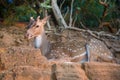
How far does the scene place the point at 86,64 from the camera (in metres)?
4.04

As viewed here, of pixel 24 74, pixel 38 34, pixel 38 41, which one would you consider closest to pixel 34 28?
pixel 38 34

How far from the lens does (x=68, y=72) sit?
3.90 metres

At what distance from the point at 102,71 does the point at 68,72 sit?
0.45m

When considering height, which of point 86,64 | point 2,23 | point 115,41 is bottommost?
point 115,41

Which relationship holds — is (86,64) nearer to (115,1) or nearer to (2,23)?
(2,23)

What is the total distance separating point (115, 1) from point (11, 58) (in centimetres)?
817

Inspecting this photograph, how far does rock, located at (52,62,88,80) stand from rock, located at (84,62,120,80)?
0.09m

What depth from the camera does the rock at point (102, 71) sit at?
12.9 feet

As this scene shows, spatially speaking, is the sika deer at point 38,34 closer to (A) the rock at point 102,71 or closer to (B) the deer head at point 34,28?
(B) the deer head at point 34,28

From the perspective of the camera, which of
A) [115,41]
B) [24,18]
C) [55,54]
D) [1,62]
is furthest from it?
[24,18]

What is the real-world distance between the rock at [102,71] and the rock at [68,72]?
0.09 metres

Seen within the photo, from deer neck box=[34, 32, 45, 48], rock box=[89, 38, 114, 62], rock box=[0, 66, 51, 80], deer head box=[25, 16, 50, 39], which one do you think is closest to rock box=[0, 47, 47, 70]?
rock box=[0, 66, 51, 80]

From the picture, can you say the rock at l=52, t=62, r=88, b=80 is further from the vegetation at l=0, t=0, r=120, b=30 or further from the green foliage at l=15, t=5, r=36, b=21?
the vegetation at l=0, t=0, r=120, b=30

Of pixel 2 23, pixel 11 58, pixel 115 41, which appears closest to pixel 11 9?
pixel 2 23
